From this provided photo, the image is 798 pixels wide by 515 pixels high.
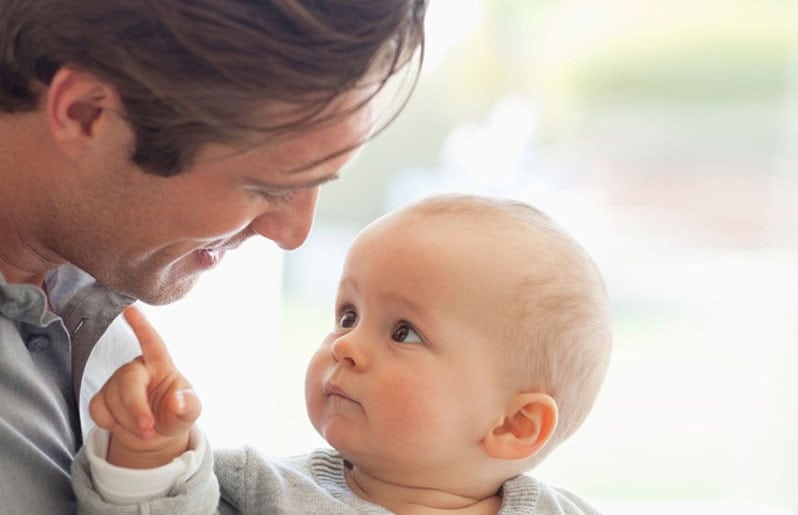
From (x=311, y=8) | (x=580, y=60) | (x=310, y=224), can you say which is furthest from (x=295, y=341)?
(x=311, y=8)

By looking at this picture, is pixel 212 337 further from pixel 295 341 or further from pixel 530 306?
pixel 530 306

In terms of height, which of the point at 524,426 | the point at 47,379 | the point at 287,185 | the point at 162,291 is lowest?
the point at 47,379

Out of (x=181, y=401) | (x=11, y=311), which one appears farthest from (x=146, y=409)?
(x=11, y=311)

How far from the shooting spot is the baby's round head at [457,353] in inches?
55.1

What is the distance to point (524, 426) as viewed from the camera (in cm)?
143

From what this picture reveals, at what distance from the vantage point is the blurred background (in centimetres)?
315

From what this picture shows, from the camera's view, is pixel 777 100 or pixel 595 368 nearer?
pixel 595 368

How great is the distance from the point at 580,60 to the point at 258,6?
2.03 metres

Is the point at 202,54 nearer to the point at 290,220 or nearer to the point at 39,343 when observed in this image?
the point at 290,220

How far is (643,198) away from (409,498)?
80.2 inches

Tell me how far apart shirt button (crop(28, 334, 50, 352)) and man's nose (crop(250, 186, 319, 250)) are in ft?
0.92

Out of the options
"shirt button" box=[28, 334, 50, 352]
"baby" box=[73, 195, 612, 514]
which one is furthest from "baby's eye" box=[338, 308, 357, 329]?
"shirt button" box=[28, 334, 50, 352]

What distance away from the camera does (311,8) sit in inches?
50.5

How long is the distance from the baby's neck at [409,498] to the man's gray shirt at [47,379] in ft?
1.12
